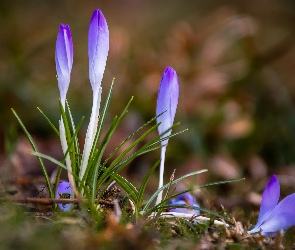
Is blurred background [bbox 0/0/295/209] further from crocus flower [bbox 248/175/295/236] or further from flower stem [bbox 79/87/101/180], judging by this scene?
flower stem [bbox 79/87/101/180]

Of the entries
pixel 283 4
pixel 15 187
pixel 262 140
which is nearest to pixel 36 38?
pixel 262 140

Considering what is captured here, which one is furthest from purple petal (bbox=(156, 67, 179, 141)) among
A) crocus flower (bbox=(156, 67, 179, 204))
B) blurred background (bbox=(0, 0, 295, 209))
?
blurred background (bbox=(0, 0, 295, 209))

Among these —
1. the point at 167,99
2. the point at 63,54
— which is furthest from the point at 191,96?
the point at 63,54

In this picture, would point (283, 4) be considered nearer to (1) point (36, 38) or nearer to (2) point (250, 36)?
(2) point (250, 36)

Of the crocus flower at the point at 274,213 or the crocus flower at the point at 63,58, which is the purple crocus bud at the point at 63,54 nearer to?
the crocus flower at the point at 63,58

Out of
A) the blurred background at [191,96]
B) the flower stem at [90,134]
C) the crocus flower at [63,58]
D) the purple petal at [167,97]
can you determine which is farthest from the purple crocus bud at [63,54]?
the blurred background at [191,96]

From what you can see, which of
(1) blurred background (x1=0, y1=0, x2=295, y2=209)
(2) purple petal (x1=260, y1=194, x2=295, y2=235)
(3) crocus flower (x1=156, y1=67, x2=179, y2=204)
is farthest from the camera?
(1) blurred background (x1=0, y1=0, x2=295, y2=209)

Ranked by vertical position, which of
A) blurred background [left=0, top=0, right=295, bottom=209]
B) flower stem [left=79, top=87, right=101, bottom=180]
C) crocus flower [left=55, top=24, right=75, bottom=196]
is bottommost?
blurred background [left=0, top=0, right=295, bottom=209]
